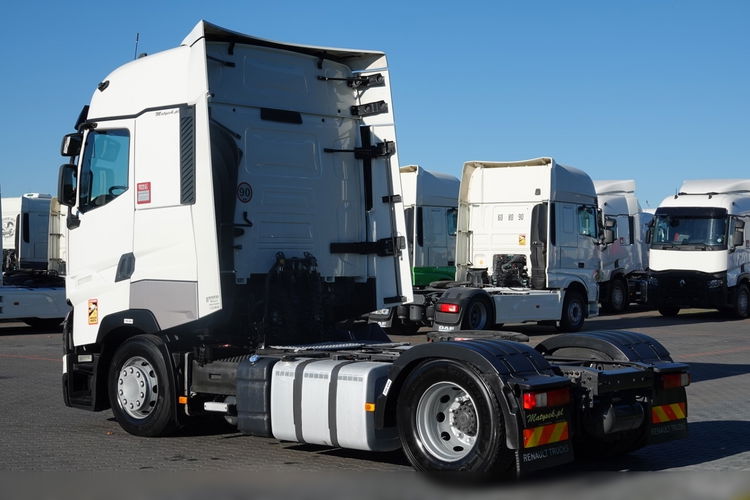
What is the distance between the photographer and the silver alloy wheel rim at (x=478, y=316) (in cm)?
1958

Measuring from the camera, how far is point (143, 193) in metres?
9.27

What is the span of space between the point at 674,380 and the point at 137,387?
186 inches

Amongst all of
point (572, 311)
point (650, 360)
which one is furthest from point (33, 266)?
point (650, 360)

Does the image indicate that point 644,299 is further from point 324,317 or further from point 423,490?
point 423,490

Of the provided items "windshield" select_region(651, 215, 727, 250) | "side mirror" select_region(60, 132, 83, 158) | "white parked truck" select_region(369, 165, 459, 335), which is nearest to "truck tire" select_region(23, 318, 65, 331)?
"white parked truck" select_region(369, 165, 459, 335)

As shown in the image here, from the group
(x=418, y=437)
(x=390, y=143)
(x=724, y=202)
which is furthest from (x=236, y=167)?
(x=724, y=202)

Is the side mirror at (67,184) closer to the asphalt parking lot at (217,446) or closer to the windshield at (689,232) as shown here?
the asphalt parking lot at (217,446)

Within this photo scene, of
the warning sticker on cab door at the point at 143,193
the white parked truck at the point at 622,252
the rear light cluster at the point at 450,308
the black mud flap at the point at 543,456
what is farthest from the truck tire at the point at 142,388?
the white parked truck at the point at 622,252

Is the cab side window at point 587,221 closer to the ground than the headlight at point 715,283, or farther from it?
farther from it

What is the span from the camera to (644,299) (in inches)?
1130

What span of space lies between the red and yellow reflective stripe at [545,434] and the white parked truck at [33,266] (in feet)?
57.0

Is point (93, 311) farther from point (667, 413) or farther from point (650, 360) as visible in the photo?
point (667, 413)

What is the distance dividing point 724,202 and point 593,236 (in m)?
6.48

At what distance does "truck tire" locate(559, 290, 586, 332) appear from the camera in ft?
73.5
